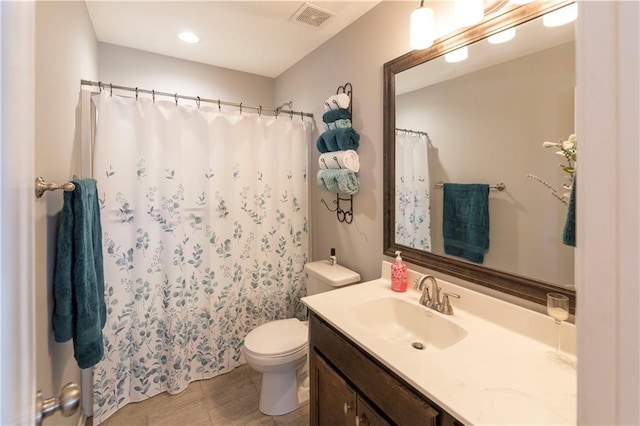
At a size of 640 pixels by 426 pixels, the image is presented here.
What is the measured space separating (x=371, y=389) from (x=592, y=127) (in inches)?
38.7

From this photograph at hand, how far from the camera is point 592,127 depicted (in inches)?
14.3

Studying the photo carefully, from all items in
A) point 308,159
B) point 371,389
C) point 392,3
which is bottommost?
point 371,389

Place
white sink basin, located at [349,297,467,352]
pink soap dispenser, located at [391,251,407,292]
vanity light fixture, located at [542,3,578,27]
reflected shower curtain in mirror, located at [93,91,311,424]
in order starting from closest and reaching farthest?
1. vanity light fixture, located at [542,3,578,27]
2. white sink basin, located at [349,297,467,352]
3. pink soap dispenser, located at [391,251,407,292]
4. reflected shower curtain in mirror, located at [93,91,311,424]

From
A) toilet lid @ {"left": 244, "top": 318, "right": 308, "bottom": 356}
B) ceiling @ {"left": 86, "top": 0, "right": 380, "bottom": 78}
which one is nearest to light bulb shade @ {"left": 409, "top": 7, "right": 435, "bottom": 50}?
ceiling @ {"left": 86, "top": 0, "right": 380, "bottom": 78}

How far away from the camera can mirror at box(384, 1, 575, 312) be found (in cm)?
104

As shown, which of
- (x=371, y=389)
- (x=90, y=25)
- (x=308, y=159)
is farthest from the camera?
(x=308, y=159)

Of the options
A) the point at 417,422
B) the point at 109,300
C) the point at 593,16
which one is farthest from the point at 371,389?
the point at 109,300

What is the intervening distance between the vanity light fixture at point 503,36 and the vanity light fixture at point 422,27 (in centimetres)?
24

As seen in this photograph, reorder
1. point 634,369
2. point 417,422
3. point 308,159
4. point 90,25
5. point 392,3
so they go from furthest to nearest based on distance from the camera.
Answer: point 308,159 < point 90,25 < point 392,3 < point 417,422 < point 634,369

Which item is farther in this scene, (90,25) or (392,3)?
(90,25)

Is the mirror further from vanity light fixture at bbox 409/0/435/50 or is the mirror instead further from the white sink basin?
the white sink basin

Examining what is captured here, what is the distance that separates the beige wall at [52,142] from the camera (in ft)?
3.23

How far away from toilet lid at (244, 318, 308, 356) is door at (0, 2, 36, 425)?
4.33 feet

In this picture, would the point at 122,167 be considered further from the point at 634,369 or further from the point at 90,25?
the point at 634,369
